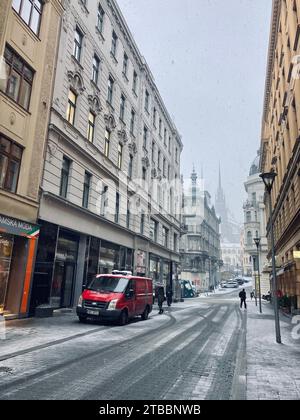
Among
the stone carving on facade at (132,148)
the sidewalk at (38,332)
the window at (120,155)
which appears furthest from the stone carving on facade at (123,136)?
the sidewalk at (38,332)

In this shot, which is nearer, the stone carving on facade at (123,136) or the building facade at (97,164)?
the building facade at (97,164)

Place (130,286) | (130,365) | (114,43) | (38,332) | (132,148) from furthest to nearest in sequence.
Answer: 1. (132,148)
2. (114,43)
3. (130,286)
4. (38,332)
5. (130,365)

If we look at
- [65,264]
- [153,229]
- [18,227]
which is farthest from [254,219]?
[18,227]

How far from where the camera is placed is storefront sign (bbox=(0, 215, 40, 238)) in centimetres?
1264

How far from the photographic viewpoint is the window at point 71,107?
18.3 meters

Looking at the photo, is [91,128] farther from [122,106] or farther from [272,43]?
[272,43]

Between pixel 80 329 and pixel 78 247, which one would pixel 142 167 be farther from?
pixel 80 329

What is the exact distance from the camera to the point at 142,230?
2984 cm

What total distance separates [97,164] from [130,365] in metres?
15.1

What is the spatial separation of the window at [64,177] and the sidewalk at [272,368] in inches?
448

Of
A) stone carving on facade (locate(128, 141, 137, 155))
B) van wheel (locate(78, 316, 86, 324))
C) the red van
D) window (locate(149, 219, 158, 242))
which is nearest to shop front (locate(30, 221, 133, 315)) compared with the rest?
van wheel (locate(78, 316, 86, 324))

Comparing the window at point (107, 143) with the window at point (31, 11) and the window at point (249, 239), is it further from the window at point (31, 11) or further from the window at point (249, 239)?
the window at point (249, 239)

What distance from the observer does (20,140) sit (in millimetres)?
14156

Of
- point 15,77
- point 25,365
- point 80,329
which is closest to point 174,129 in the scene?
point 15,77
